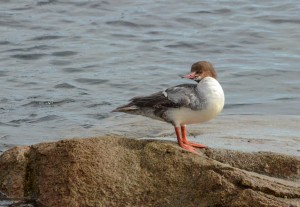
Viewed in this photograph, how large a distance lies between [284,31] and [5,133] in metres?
7.69

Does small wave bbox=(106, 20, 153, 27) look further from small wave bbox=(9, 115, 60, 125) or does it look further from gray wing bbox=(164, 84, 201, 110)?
gray wing bbox=(164, 84, 201, 110)

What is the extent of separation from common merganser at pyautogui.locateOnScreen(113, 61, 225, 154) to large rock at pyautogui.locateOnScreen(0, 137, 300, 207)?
278 millimetres

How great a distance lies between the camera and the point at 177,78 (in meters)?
12.4

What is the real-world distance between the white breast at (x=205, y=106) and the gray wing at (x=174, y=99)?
4 cm

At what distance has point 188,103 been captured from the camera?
6.12m

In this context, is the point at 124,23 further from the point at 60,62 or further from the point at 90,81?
the point at 90,81

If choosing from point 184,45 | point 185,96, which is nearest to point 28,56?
point 184,45

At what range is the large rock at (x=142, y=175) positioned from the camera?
17.8 ft

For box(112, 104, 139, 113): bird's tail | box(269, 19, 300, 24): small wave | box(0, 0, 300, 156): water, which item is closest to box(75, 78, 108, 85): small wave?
box(0, 0, 300, 156): water

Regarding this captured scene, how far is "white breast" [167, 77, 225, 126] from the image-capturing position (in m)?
6.08

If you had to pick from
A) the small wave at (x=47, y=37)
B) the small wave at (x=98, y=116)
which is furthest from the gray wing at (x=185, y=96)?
the small wave at (x=47, y=37)

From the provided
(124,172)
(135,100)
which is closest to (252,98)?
(135,100)

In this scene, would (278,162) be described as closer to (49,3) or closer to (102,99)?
(102,99)

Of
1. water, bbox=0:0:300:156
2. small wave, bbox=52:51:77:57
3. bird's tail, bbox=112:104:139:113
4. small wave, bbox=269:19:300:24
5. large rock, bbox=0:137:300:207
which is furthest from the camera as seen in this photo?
small wave, bbox=269:19:300:24
